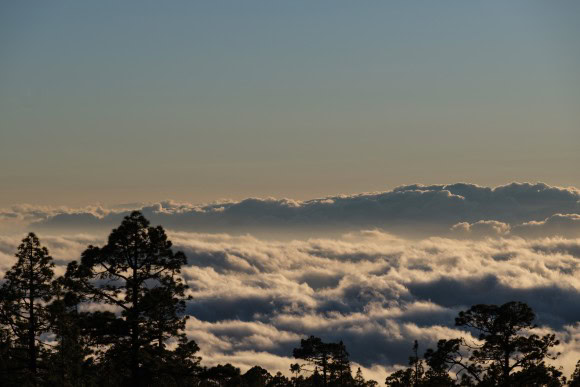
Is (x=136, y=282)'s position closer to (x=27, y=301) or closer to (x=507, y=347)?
(x=27, y=301)

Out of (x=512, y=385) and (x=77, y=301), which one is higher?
(x=77, y=301)

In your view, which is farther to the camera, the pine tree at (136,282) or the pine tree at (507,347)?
the pine tree at (507,347)

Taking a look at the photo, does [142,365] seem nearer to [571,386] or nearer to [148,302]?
[148,302]

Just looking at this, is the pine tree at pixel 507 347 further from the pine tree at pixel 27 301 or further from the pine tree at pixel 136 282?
the pine tree at pixel 27 301

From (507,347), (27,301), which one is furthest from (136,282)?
(507,347)

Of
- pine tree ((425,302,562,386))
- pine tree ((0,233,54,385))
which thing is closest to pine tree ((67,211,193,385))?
pine tree ((0,233,54,385))

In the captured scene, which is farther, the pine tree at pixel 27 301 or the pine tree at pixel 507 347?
the pine tree at pixel 507 347

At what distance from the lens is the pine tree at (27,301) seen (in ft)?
143

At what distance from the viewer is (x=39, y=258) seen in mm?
44625

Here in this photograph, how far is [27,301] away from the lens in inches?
1742

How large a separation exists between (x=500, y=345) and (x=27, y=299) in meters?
Answer: 30.8

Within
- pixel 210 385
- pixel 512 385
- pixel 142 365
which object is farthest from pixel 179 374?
pixel 210 385

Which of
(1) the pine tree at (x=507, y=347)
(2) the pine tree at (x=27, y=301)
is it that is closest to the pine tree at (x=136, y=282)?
(2) the pine tree at (x=27, y=301)

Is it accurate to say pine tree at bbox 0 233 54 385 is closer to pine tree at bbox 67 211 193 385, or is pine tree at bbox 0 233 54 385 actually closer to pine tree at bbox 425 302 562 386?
pine tree at bbox 67 211 193 385
